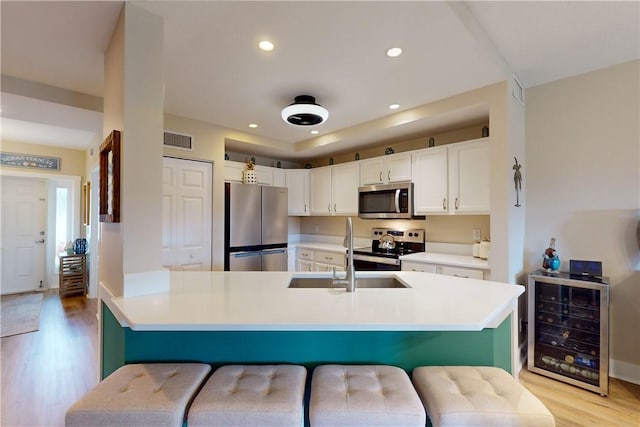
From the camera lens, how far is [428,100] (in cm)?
296

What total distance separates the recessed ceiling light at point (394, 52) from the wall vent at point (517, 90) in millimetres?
1311

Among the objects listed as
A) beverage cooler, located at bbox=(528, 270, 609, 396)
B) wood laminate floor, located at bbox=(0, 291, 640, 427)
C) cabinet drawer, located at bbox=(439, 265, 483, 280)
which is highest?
cabinet drawer, located at bbox=(439, 265, 483, 280)

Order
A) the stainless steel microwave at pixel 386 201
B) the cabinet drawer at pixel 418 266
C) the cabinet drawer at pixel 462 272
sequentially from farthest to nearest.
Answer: the stainless steel microwave at pixel 386 201
the cabinet drawer at pixel 418 266
the cabinet drawer at pixel 462 272

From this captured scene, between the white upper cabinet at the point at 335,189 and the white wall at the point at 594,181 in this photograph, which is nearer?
A: the white wall at the point at 594,181

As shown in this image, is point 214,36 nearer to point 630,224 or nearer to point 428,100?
point 428,100

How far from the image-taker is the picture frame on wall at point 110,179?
1589mm

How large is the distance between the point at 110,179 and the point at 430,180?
3.03m

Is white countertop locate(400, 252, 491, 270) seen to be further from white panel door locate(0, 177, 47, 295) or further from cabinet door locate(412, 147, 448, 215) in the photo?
white panel door locate(0, 177, 47, 295)

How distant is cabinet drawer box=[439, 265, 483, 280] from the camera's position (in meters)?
2.80

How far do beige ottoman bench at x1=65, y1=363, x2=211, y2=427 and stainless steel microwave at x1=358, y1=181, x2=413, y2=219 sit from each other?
2856 millimetres

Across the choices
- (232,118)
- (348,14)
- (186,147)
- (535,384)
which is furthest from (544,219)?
(186,147)

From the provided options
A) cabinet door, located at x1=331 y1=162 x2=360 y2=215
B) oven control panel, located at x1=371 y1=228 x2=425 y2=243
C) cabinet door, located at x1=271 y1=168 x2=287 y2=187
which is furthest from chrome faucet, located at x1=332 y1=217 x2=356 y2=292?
cabinet door, located at x1=271 y1=168 x2=287 y2=187

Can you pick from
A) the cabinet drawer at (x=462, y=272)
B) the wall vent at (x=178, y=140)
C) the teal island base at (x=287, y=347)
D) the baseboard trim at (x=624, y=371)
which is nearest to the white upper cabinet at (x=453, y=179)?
the cabinet drawer at (x=462, y=272)

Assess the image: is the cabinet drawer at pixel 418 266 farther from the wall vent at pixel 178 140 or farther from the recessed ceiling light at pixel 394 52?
the wall vent at pixel 178 140
